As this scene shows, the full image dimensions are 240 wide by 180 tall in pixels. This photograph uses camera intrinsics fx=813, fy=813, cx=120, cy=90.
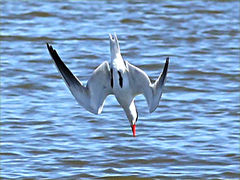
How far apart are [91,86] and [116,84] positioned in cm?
45

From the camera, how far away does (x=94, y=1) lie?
58.5 ft

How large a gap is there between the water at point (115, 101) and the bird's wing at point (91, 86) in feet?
7.95

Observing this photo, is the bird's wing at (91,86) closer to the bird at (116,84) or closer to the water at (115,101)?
the bird at (116,84)

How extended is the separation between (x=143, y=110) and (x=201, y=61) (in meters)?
2.59

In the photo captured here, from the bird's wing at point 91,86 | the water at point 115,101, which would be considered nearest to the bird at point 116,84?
the bird's wing at point 91,86

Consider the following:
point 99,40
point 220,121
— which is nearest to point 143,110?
point 220,121

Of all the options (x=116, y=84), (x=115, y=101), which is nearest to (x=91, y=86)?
(x=116, y=84)

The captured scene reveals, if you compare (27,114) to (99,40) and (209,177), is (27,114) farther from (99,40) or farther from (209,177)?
(99,40)

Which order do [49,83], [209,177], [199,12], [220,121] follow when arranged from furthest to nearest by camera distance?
1. [199,12]
2. [49,83]
3. [220,121]
4. [209,177]

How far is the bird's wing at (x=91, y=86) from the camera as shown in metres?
6.76

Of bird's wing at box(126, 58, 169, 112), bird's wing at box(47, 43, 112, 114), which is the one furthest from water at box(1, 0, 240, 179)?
bird's wing at box(126, 58, 169, 112)

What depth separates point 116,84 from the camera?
6609 millimetres

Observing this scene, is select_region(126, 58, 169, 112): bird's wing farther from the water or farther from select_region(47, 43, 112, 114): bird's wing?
the water

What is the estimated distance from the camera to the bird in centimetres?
Result: 648
